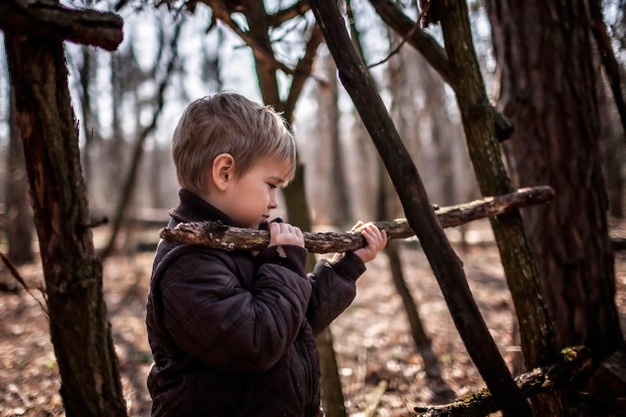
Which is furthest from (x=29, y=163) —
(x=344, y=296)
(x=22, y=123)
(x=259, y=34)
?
(x=259, y=34)

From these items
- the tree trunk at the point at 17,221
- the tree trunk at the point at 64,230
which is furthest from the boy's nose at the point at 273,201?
the tree trunk at the point at 17,221

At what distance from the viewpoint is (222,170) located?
1.72 metres

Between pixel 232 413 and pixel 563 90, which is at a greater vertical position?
pixel 563 90

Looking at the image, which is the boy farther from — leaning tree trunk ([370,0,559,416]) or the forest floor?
leaning tree trunk ([370,0,559,416])

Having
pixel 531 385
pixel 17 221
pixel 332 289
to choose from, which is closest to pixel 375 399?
pixel 531 385

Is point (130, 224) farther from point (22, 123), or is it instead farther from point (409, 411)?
point (22, 123)

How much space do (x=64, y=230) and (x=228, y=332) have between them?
2.44 feet

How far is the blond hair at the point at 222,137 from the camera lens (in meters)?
1.73

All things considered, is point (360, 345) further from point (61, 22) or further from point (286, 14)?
point (61, 22)

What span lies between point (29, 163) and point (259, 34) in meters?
2.06

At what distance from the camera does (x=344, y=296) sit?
196 cm

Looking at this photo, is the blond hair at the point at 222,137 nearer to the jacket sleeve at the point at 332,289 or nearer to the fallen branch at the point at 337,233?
the fallen branch at the point at 337,233

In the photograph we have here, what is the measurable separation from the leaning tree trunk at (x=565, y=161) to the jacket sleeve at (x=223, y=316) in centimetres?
236

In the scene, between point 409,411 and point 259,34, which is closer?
point 259,34
